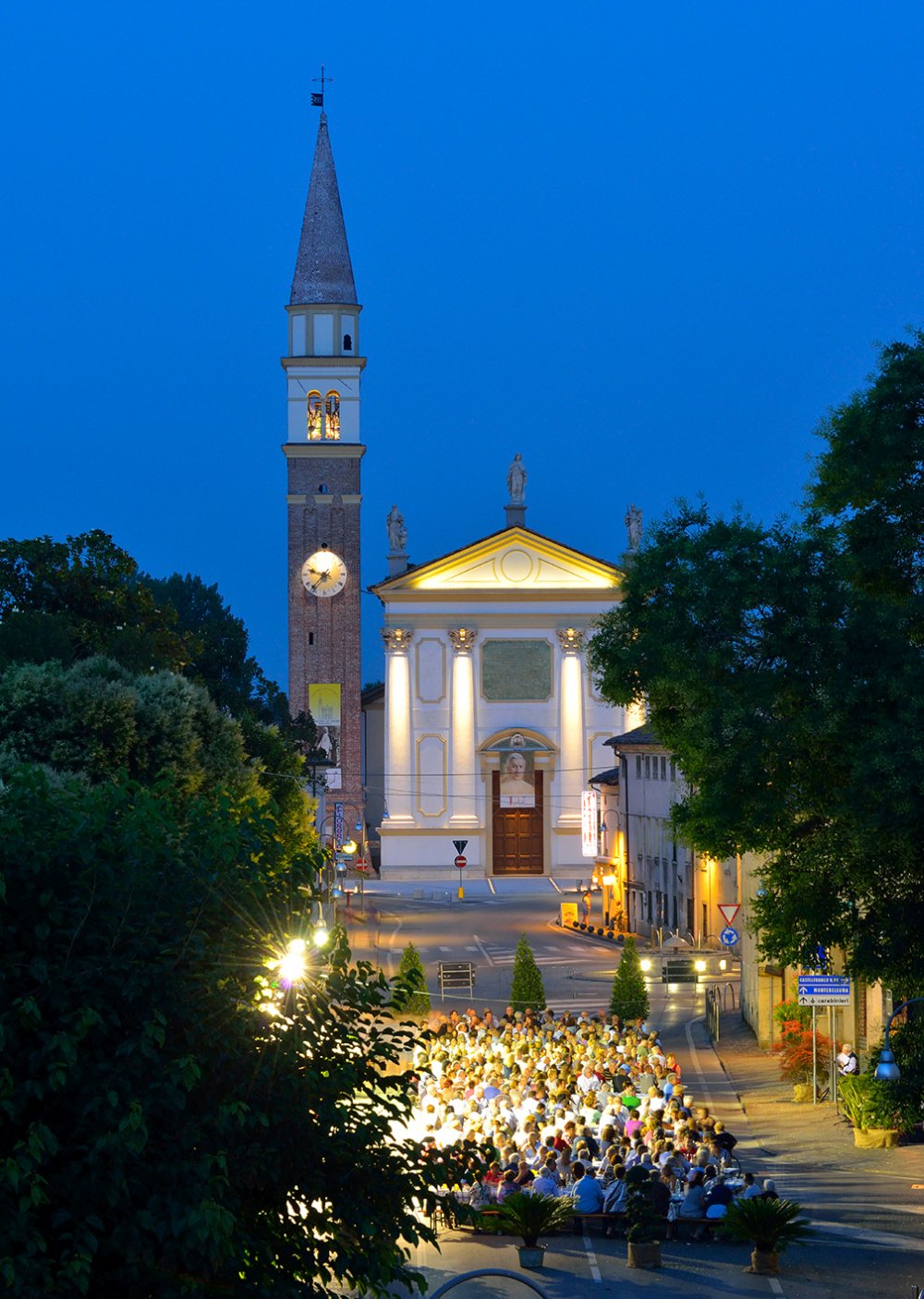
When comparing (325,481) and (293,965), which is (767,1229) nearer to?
(293,965)

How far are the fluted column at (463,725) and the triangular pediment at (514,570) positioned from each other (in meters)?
2.19

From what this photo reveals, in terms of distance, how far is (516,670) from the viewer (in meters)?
82.4

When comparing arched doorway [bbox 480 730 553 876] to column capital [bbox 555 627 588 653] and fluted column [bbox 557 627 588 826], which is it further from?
column capital [bbox 555 627 588 653]

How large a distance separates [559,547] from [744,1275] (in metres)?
63.4

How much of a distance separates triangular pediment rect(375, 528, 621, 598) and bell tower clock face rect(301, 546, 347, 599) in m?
2.04

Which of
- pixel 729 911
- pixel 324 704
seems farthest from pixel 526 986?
pixel 324 704

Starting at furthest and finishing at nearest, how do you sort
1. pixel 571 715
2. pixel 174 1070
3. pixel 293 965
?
pixel 571 715 → pixel 293 965 → pixel 174 1070

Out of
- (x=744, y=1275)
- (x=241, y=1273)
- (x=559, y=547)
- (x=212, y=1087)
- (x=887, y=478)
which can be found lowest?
(x=744, y=1275)

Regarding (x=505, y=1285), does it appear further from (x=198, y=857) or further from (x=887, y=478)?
(x=887, y=478)

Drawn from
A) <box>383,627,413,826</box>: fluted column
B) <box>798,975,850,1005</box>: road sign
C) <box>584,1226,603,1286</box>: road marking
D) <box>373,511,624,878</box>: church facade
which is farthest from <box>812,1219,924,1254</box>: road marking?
<box>383,627,413,826</box>: fluted column

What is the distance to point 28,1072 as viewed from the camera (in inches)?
415

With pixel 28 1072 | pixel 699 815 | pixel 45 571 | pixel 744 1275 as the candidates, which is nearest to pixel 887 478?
pixel 699 815

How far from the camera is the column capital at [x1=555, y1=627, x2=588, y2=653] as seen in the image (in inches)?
3233

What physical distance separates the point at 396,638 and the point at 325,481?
7.82m
